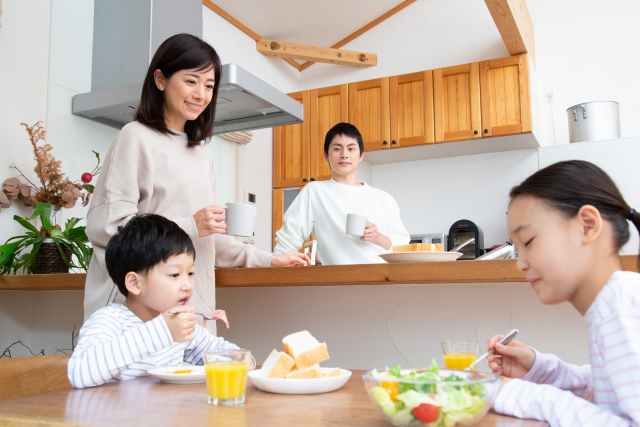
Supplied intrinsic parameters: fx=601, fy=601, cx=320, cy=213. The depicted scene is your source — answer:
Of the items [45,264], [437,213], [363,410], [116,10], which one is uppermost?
Result: [116,10]

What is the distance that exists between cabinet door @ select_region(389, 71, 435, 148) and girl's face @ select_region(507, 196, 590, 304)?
3.49m

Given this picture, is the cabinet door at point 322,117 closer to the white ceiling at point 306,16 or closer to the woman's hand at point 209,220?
the white ceiling at point 306,16

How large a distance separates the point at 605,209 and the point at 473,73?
11.8 feet

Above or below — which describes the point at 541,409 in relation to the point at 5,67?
below

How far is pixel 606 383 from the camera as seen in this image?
2.84 ft

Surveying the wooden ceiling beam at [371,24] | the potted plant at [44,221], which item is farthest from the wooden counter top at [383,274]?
the wooden ceiling beam at [371,24]

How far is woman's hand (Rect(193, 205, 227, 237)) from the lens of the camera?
1577 mm

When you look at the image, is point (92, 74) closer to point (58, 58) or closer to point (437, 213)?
point (58, 58)

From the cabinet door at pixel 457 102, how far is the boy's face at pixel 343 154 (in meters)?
1.63

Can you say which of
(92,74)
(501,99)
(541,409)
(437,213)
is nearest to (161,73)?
(541,409)

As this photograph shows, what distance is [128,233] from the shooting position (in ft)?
4.73

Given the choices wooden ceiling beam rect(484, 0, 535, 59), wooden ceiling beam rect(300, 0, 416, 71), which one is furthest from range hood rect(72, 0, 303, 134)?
wooden ceiling beam rect(300, 0, 416, 71)

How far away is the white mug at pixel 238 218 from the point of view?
1644 mm

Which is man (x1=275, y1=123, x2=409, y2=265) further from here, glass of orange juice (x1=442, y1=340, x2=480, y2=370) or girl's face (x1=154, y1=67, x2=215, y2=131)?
glass of orange juice (x1=442, y1=340, x2=480, y2=370)
